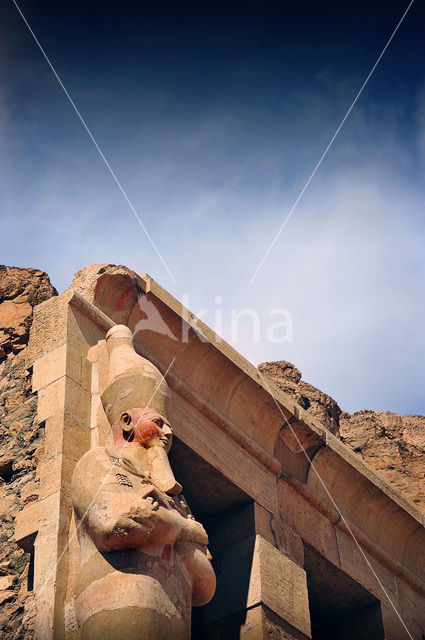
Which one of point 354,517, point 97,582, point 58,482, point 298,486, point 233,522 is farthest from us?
point 354,517

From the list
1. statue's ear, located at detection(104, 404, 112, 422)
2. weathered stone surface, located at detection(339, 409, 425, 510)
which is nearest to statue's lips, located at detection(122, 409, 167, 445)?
statue's ear, located at detection(104, 404, 112, 422)

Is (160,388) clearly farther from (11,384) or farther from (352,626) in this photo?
(352,626)

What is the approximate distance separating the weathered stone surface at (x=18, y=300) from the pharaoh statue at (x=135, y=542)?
188cm

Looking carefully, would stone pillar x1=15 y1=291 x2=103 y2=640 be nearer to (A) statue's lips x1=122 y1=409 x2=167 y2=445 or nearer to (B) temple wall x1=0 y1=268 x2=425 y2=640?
(B) temple wall x1=0 y1=268 x2=425 y2=640

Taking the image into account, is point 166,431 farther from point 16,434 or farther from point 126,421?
point 16,434

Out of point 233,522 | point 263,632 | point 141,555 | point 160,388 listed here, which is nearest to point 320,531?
point 233,522

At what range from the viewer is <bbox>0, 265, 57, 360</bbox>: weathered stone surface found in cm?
978

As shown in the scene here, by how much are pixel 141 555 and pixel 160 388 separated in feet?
5.36

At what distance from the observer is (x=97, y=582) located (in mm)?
7184

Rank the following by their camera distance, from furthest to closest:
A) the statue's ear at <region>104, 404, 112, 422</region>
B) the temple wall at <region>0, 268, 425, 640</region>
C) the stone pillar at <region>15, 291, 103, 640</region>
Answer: the statue's ear at <region>104, 404, 112, 422</region>
the temple wall at <region>0, 268, 425, 640</region>
the stone pillar at <region>15, 291, 103, 640</region>

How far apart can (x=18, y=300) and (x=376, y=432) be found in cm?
627

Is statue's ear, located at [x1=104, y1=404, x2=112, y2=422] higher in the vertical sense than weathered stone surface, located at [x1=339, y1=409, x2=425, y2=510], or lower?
lower

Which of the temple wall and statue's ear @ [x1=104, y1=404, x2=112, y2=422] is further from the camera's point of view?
statue's ear @ [x1=104, y1=404, x2=112, y2=422]

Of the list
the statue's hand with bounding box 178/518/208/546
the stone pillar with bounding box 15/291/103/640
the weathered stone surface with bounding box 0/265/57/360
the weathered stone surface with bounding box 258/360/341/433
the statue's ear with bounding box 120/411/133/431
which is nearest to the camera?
the stone pillar with bounding box 15/291/103/640
